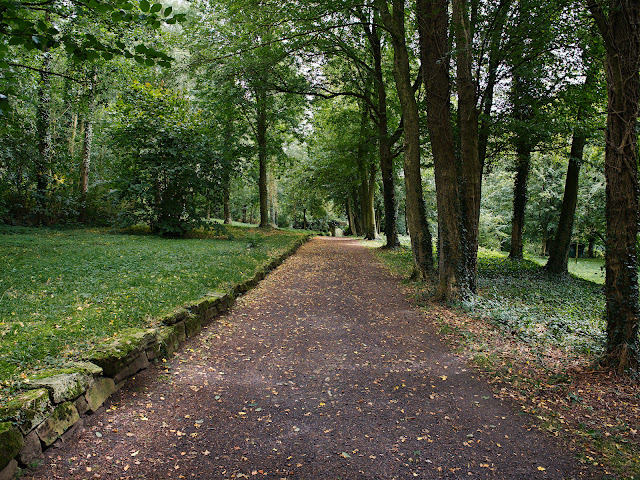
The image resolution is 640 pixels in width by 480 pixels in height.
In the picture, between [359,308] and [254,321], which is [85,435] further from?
[359,308]

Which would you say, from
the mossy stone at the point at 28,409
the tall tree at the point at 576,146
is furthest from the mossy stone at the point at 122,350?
the tall tree at the point at 576,146

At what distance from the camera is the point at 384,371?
4.48 meters

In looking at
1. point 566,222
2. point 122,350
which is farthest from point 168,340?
point 566,222

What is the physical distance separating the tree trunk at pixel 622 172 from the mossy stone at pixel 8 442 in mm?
5421

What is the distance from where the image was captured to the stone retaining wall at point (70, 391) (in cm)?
241

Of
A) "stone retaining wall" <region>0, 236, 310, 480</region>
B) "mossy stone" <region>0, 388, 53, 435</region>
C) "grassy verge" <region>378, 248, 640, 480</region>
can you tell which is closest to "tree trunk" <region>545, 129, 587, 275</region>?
"grassy verge" <region>378, 248, 640, 480</region>

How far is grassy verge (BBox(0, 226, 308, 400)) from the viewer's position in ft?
11.5

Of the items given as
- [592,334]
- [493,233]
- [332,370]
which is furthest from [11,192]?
[493,233]

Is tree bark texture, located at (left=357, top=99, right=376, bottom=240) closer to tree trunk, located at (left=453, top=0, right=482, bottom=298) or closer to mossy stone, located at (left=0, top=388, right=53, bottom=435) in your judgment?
tree trunk, located at (left=453, top=0, right=482, bottom=298)

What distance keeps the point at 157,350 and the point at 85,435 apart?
146 cm

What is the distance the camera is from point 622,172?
152 inches

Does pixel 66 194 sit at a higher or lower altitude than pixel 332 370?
higher

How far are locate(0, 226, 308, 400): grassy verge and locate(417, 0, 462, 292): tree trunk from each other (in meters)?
4.52

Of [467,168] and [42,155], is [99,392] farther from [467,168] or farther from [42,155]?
[42,155]
